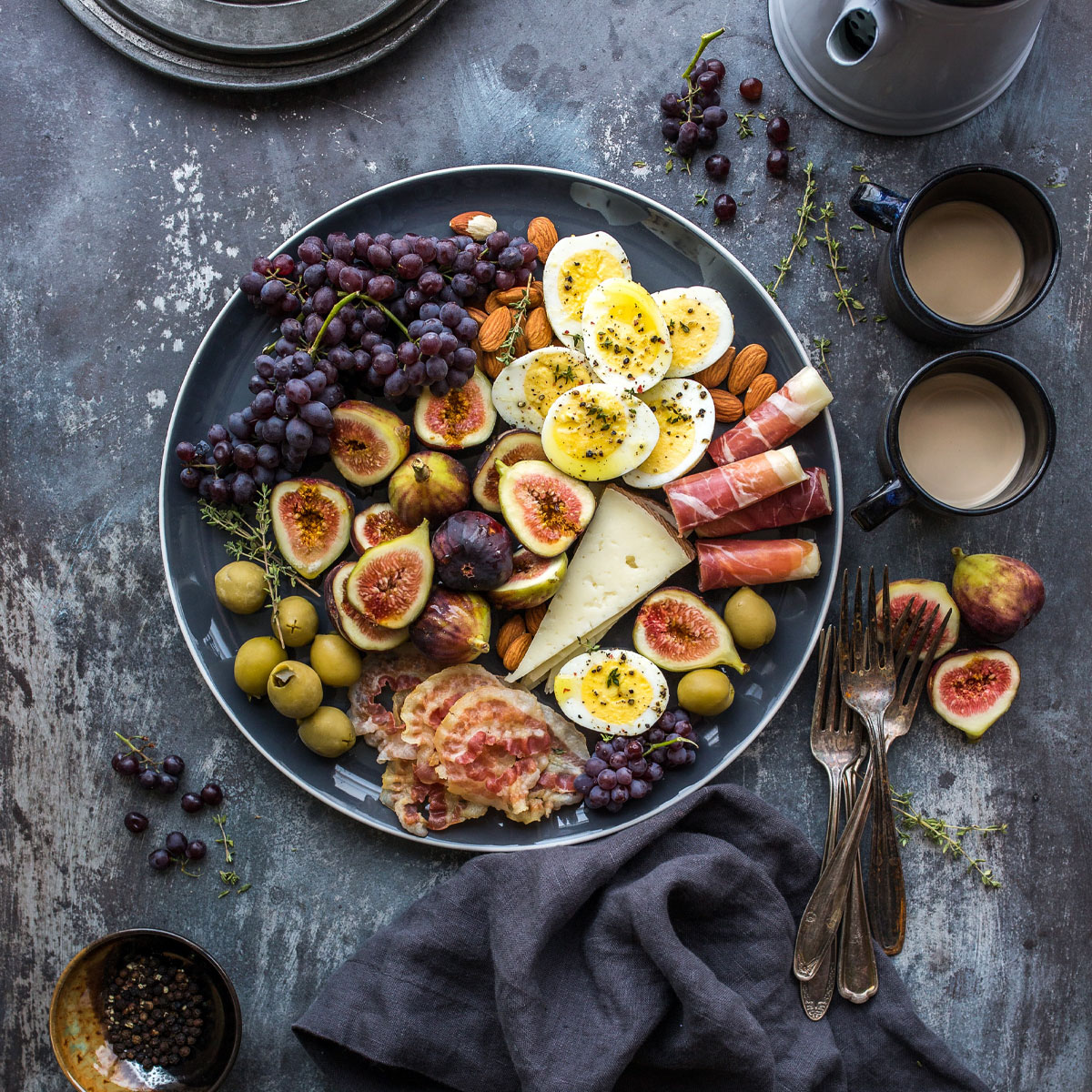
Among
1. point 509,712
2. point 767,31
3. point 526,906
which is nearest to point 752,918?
point 526,906

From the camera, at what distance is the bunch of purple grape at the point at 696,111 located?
2.28m

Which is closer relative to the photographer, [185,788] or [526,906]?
[526,906]

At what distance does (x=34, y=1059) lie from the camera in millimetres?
2260

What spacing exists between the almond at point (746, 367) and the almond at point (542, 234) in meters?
0.58

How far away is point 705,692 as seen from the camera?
6.99ft

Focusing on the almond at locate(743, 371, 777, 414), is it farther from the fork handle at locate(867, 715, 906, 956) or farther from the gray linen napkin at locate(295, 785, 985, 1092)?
the gray linen napkin at locate(295, 785, 985, 1092)

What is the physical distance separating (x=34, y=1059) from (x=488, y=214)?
258cm

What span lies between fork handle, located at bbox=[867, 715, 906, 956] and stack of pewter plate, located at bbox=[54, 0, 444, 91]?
226 centimetres

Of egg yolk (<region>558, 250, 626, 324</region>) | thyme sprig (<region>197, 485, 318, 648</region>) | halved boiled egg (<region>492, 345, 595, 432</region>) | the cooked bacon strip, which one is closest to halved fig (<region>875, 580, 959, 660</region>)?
the cooked bacon strip

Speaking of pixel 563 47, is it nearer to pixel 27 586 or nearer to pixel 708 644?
pixel 708 644

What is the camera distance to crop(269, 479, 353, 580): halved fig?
7.09 ft

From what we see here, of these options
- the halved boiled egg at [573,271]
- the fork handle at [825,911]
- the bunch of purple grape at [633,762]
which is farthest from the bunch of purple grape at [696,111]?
the fork handle at [825,911]

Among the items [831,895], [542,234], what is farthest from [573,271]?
[831,895]

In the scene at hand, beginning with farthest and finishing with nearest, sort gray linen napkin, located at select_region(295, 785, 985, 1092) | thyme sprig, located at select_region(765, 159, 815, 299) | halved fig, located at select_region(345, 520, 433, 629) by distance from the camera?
thyme sprig, located at select_region(765, 159, 815, 299) → halved fig, located at select_region(345, 520, 433, 629) → gray linen napkin, located at select_region(295, 785, 985, 1092)
